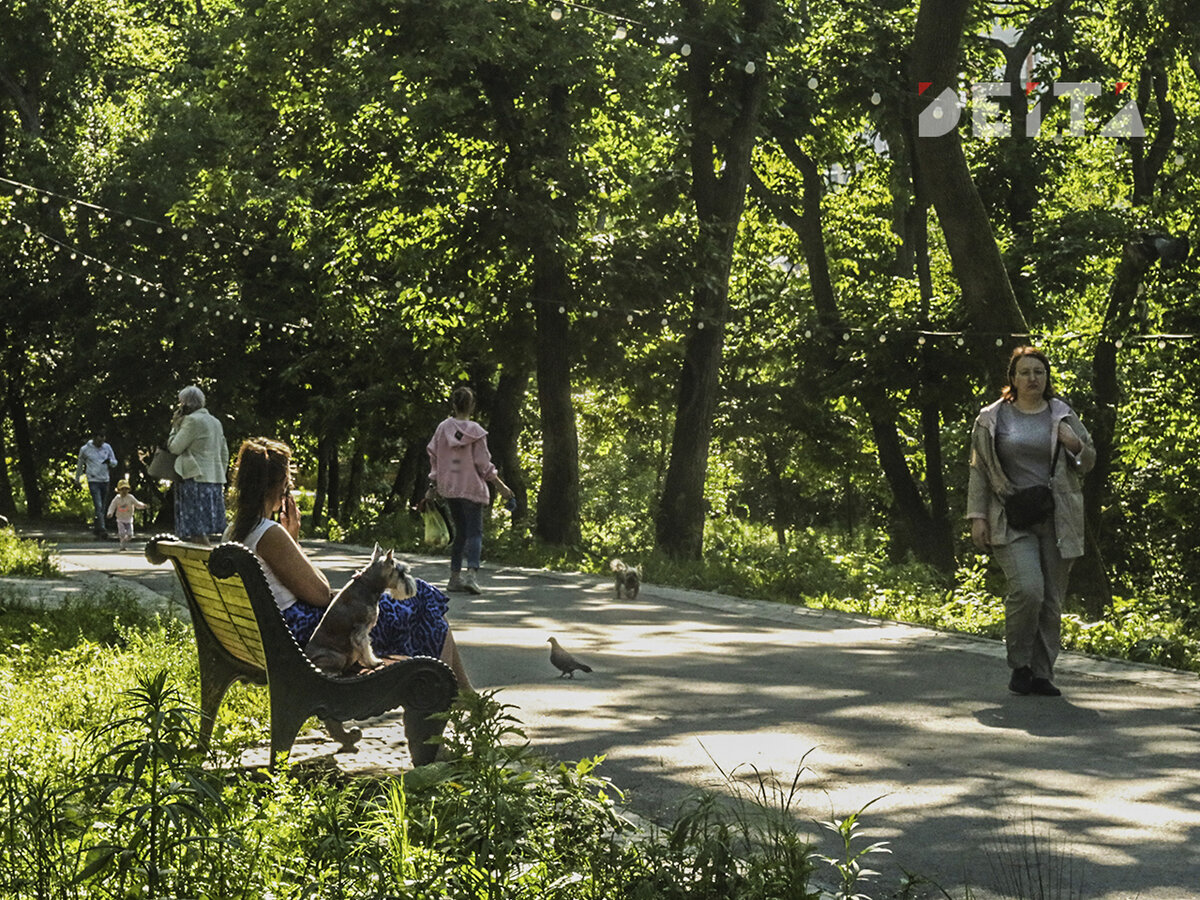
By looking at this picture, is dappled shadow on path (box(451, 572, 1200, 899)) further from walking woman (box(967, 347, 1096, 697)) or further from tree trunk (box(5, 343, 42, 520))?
tree trunk (box(5, 343, 42, 520))

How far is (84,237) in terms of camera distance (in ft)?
134

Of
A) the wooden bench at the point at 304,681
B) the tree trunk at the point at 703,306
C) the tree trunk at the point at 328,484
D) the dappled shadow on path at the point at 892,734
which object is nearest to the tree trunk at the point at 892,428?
the tree trunk at the point at 703,306

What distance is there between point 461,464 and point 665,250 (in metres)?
10.2

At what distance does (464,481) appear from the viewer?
1734 cm

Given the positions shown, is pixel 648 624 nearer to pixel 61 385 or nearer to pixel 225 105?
pixel 225 105

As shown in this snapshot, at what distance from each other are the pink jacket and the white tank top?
965cm

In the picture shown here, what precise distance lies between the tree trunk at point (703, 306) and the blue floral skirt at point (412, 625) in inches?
693

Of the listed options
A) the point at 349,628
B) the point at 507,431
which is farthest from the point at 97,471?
the point at 349,628

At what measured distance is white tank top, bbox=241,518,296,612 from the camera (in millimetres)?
7434

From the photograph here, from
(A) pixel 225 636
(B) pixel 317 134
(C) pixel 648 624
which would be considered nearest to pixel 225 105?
(B) pixel 317 134

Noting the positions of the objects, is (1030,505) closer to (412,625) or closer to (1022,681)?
(1022,681)

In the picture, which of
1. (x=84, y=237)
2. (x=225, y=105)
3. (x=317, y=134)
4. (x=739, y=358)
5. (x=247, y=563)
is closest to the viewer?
(x=247, y=563)

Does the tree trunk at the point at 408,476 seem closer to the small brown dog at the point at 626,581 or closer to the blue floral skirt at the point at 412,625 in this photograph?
the small brown dog at the point at 626,581

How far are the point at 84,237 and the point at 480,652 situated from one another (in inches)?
1239
